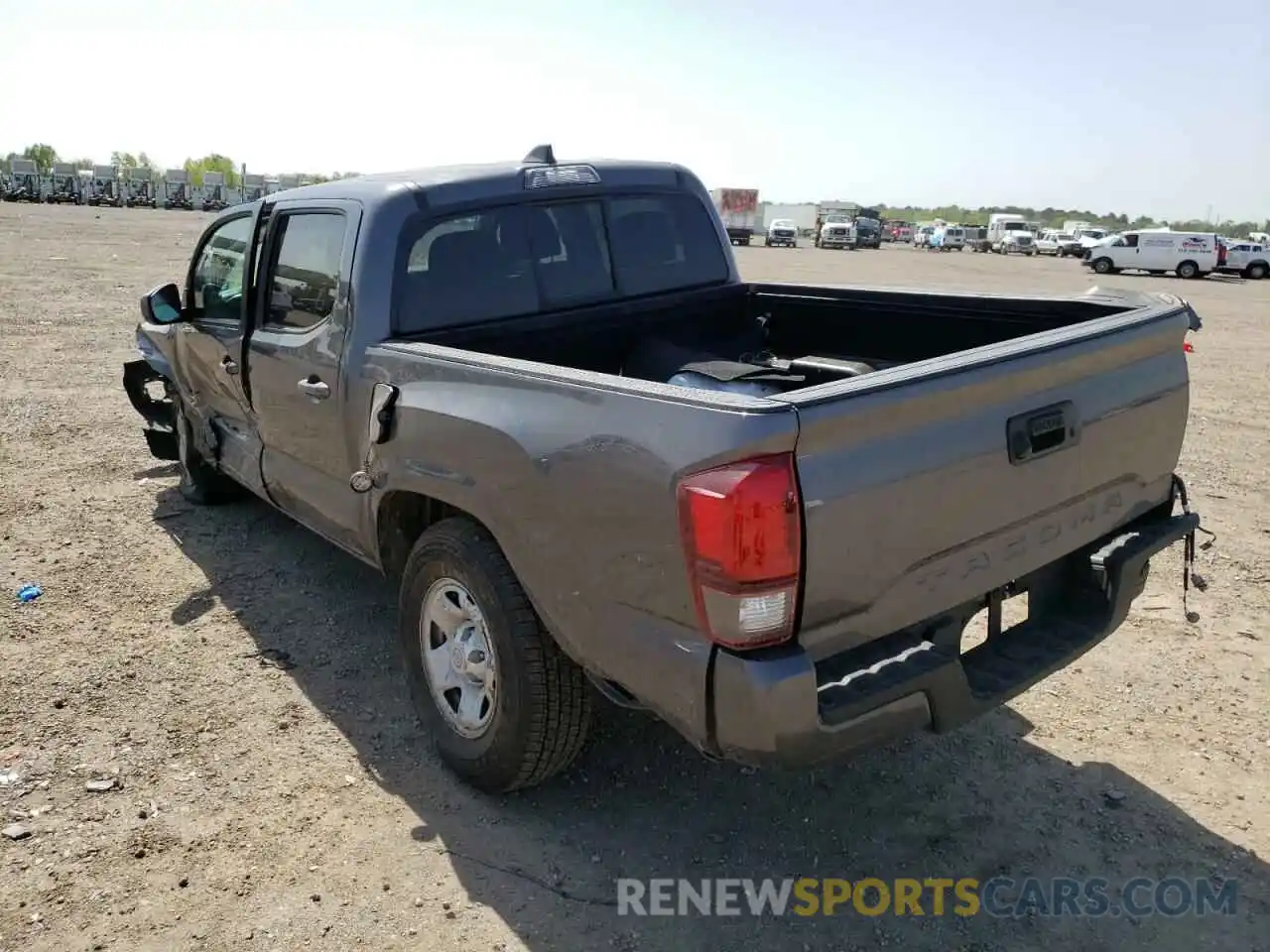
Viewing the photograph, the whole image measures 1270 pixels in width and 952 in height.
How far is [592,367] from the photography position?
14.0 feet

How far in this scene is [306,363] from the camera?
3.97m

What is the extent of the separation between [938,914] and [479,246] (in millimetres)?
2862

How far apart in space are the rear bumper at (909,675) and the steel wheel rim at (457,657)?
1084 millimetres

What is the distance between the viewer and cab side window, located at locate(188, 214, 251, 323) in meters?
4.84

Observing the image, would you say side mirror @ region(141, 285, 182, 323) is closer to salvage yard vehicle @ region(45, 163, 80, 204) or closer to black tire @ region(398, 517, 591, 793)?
black tire @ region(398, 517, 591, 793)

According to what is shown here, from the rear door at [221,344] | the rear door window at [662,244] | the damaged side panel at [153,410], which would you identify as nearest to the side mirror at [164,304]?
the rear door at [221,344]

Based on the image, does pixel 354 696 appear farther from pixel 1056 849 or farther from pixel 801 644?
pixel 1056 849

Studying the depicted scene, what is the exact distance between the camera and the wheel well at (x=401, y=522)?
3.53 m

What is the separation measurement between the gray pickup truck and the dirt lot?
377mm

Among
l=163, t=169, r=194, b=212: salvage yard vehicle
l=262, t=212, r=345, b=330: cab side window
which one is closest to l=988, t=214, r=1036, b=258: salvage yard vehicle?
l=163, t=169, r=194, b=212: salvage yard vehicle

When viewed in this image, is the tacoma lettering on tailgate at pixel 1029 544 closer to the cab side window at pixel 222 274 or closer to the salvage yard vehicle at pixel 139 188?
the cab side window at pixel 222 274

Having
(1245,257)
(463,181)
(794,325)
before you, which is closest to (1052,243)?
(1245,257)

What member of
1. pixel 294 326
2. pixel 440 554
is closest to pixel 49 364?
pixel 294 326

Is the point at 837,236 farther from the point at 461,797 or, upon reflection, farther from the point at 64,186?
the point at 461,797
